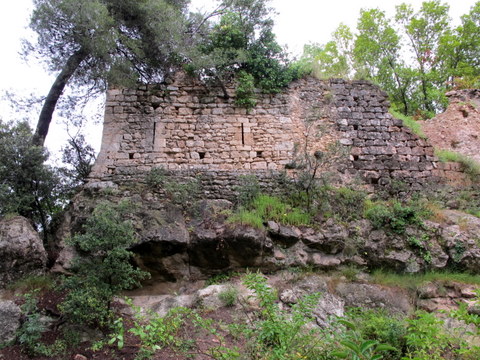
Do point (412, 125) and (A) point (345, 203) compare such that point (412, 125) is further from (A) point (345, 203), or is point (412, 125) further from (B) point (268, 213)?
(B) point (268, 213)

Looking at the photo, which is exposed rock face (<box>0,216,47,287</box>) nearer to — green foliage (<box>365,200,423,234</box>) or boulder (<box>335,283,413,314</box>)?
boulder (<box>335,283,413,314</box>)

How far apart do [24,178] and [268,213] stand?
17.0ft

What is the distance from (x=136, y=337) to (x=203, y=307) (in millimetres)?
1128

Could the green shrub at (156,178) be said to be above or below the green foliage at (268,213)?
above

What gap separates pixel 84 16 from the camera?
8547mm

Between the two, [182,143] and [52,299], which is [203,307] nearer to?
[52,299]

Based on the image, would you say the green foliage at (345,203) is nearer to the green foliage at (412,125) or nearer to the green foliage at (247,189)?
the green foliage at (247,189)

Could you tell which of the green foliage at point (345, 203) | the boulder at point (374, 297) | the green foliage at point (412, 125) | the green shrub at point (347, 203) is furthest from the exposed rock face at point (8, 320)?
the green foliage at point (412, 125)

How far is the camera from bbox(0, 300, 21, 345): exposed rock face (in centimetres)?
595

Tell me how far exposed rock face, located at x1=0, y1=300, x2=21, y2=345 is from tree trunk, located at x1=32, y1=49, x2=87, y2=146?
13.8ft

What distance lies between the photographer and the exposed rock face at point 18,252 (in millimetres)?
7125

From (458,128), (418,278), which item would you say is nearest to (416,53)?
(458,128)

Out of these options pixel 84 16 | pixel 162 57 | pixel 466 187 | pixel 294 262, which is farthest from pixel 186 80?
pixel 466 187

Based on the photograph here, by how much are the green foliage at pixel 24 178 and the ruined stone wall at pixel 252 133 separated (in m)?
1.05
